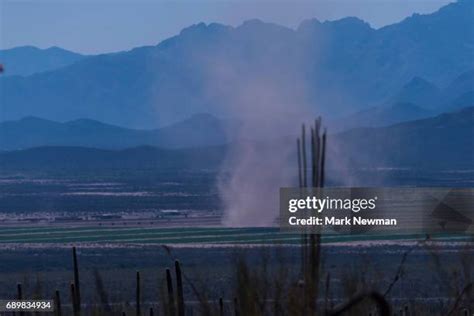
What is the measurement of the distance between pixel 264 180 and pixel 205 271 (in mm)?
19351

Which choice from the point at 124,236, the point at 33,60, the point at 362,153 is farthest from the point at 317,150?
the point at 33,60

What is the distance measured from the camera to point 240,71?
169ft

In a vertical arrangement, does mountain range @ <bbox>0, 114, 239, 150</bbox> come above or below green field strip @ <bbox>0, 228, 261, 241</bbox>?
above

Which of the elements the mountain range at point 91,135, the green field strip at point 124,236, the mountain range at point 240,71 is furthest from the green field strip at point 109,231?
the mountain range at point 91,135

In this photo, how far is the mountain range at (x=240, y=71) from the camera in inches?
2041

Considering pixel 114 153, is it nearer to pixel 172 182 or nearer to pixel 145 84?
pixel 145 84

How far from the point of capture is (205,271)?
74.4 ft

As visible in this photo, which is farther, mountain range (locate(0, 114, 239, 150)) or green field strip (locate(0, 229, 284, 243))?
mountain range (locate(0, 114, 239, 150))

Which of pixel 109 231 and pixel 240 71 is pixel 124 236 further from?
pixel 240 71

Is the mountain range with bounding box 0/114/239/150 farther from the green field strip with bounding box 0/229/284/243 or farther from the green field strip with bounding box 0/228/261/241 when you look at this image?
the green field strip with bounding box 0/229/284/243

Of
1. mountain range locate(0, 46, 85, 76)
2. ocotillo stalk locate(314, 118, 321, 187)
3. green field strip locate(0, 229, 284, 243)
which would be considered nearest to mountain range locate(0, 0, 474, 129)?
mountain range locate(0, 46, 85, 76)

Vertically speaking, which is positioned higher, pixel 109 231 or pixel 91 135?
pixel 91 135

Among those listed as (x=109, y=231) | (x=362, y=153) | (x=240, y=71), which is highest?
(x=362, y=153)

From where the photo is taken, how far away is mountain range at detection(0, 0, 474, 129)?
170 ft
